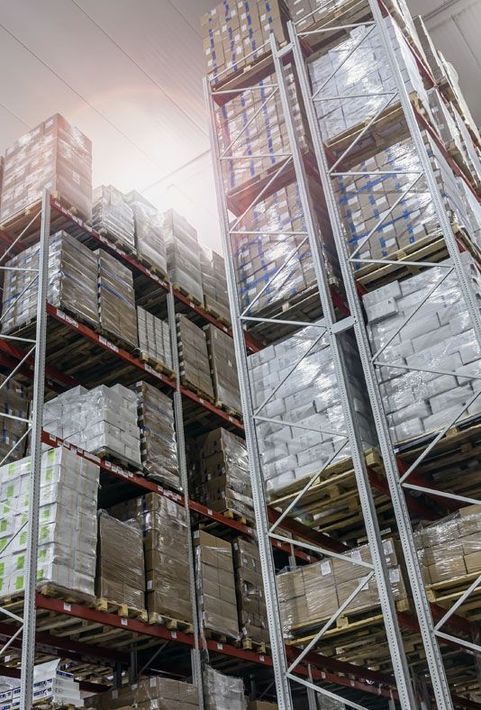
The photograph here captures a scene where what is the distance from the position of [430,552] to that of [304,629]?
1.34m

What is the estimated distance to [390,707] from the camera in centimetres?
1148

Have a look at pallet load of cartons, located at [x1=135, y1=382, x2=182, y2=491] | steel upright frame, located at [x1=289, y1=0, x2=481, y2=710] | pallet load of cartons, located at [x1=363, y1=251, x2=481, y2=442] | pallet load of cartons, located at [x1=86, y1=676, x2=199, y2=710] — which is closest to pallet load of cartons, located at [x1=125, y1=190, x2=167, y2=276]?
pallet load of cartons, located at [x1=135, y1=382, x2=182, y2=491]

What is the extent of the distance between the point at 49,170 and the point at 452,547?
689 centimetres

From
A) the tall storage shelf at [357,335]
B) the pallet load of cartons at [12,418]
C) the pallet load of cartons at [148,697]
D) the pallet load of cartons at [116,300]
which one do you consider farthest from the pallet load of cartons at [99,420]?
the pallet load of cartons at [148,697]

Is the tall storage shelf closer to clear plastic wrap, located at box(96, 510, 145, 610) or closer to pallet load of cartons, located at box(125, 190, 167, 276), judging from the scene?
clear plastic wrap, located at box(96, 510, 145, 610)

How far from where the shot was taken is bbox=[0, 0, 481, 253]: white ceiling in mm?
11547

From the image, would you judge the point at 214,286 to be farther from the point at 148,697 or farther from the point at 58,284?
the point at 148,697

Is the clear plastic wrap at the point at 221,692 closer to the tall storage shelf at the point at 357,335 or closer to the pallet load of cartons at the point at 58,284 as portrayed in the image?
the tall storage shelf at the point at 357,335

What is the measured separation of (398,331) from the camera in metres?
6.55

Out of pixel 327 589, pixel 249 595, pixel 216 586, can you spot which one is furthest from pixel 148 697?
pixel 327 589

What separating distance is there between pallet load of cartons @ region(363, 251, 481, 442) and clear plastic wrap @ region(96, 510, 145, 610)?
315cm

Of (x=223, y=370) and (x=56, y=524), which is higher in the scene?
(x=223, y=370)

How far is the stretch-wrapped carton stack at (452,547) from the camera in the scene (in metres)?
5.98

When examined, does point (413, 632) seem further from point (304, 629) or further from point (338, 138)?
point (338, 138)
